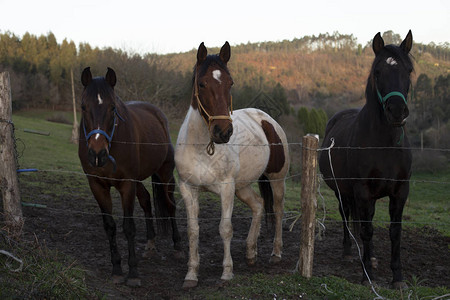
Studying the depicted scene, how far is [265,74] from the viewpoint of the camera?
9550cm

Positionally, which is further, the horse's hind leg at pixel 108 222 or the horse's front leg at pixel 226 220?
the horse's hind leg at pixel 108 222

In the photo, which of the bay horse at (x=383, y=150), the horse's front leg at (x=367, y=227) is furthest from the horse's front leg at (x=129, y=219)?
the horse's front leg at (x=367, y=227)

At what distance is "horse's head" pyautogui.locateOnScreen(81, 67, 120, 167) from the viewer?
3.80 metres

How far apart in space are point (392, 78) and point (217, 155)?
190cm

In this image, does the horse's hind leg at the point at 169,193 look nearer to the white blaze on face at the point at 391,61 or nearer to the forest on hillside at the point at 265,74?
the forest on hillside at the point at 265,74

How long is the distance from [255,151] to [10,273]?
284 cm

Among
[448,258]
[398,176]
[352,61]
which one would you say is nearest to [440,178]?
[448,258]

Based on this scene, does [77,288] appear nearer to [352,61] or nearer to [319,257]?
[319,257]

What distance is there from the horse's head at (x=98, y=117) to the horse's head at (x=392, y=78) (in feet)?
9.02

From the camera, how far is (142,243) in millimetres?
5707

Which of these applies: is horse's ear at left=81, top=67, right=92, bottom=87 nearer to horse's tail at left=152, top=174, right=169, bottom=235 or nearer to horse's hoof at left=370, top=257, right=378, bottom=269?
horse's tail at left=152, top=174, right=169, bottom=235

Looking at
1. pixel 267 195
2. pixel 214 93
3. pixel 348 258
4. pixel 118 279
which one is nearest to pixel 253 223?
pixel 267 195

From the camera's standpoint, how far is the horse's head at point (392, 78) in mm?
3543

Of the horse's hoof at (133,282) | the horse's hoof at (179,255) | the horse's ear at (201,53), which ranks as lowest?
the horse's hoof at (179,255)
